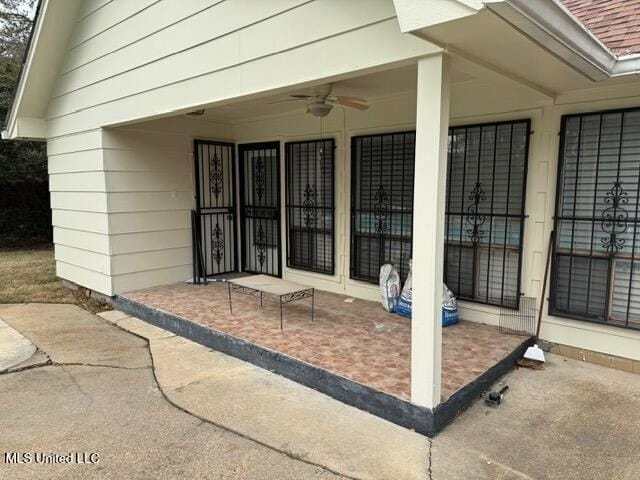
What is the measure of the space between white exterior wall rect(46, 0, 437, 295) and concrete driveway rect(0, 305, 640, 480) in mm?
2248

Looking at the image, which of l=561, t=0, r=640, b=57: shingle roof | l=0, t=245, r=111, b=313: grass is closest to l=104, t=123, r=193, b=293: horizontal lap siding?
l=0, t=245, r=111, b=313: grass

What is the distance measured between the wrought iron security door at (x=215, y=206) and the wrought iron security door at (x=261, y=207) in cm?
19

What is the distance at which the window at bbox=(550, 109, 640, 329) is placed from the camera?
139 inches

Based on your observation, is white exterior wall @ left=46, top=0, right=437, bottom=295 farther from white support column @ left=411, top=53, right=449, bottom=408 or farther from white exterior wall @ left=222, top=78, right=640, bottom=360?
white exterior wall @ left=222, top=78, right=640, bottom=360

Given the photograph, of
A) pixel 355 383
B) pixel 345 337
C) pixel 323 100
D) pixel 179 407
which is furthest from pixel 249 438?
pixel 323 100

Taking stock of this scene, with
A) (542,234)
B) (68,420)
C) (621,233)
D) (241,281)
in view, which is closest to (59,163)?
(241,281)

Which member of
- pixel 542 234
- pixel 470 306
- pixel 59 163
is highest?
pixel 59 163

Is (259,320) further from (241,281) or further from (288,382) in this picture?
(288,382)

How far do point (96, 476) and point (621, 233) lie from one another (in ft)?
13.3

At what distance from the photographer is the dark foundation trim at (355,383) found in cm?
275

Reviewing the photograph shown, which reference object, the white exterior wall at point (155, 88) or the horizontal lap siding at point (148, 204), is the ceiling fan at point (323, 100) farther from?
the horizontal lap siding at point (148, 204)

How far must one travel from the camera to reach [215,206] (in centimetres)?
664

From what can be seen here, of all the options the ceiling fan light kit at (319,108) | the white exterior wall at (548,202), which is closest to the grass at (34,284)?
the ceiling fan light kit at (319,108)

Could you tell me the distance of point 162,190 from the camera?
597cm
